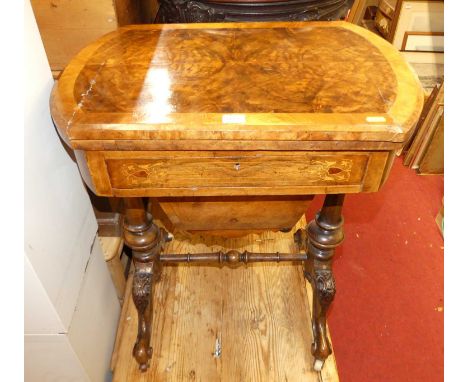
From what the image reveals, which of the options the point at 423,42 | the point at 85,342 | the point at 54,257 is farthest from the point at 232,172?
the point at 423,42

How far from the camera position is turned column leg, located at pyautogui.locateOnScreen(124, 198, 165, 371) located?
1.25 m

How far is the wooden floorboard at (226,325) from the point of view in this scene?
1.39 m

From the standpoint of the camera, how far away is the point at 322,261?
4.40ft

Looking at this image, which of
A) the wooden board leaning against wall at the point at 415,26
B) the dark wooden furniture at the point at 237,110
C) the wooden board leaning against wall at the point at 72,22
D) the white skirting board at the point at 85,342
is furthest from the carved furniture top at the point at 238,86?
the wooden board leaning against wall at the point at 415,26

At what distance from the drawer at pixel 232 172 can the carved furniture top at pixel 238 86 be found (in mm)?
59

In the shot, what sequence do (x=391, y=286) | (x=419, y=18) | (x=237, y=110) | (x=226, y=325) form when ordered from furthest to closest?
(x=419, y=18) → (x=391, y=286) → (x=226, y=325) → (x=237, y=110)

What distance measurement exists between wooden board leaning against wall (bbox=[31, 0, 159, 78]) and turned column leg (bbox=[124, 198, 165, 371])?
48cm

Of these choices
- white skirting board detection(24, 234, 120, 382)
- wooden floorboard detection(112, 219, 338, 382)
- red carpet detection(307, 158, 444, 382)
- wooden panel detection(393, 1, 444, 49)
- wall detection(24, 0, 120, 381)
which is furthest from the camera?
wooden panel detection(393, 1, 444, 49)

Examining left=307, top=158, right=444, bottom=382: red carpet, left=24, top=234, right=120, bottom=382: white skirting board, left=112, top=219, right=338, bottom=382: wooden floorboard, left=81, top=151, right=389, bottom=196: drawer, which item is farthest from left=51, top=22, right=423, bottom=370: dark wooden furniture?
left=307, top=158, right=444, bottom=382: red carpet

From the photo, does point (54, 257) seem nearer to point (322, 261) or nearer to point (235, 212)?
point (235, 212)

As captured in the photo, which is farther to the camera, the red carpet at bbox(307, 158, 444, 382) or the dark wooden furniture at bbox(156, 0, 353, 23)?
the red carpet at bbox(307, 158, 444, 382)

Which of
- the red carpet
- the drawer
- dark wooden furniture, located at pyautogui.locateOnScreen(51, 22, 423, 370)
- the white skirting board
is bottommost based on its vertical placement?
the red carpet

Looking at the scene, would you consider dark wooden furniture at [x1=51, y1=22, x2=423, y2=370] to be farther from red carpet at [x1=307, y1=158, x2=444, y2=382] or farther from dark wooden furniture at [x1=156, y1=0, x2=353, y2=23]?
red carpet at [x1=307, y1=158, x2=444, y2=382]

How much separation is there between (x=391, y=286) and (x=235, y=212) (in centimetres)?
90
